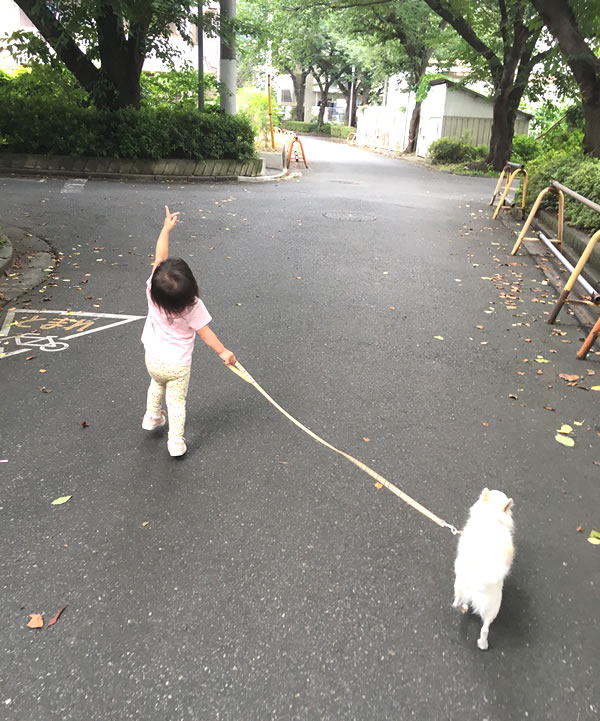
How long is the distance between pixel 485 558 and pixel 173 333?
209 centimetres

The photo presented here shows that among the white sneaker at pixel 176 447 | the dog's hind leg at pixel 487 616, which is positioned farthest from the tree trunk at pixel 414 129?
the dog's hind leg at pixel 487 616

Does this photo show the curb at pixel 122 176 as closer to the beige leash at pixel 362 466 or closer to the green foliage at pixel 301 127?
the beige leash at pixel 362 466

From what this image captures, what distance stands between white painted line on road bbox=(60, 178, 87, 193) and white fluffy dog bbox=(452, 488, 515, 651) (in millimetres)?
12896

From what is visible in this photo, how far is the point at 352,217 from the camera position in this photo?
38.5 ft

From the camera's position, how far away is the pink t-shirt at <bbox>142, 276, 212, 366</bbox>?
3252 mm

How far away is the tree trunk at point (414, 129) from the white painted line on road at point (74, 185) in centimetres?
2221

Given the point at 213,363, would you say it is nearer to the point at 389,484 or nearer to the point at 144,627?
the point at 389,484

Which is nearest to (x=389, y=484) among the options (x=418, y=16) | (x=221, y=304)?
(x=221, y=304)

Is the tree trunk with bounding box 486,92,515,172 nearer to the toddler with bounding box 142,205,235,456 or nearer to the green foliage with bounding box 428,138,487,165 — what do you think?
the green foliage with bounding box 428,138,487,165

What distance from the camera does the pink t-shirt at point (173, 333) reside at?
325 centimetres

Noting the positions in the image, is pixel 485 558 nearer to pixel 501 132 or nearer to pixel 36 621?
pixel 36 621

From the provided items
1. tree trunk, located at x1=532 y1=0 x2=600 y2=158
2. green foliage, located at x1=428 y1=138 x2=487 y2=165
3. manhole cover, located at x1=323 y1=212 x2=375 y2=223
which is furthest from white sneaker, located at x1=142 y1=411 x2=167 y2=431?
green foliage, located at x1=428 y1=138 x2=487 y2=165

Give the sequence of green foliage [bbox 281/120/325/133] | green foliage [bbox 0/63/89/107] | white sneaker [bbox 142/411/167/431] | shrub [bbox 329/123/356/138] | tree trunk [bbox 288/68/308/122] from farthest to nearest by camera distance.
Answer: tree trunk [bbox 288/68/308/122], green foliage [bbox 281/120/325/133], shrub [bbox 329/123/356/138], green foliage [bbox 0/63/89/107], white sneaker [bbox 142/411/167/431]

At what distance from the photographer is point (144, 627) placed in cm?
227
